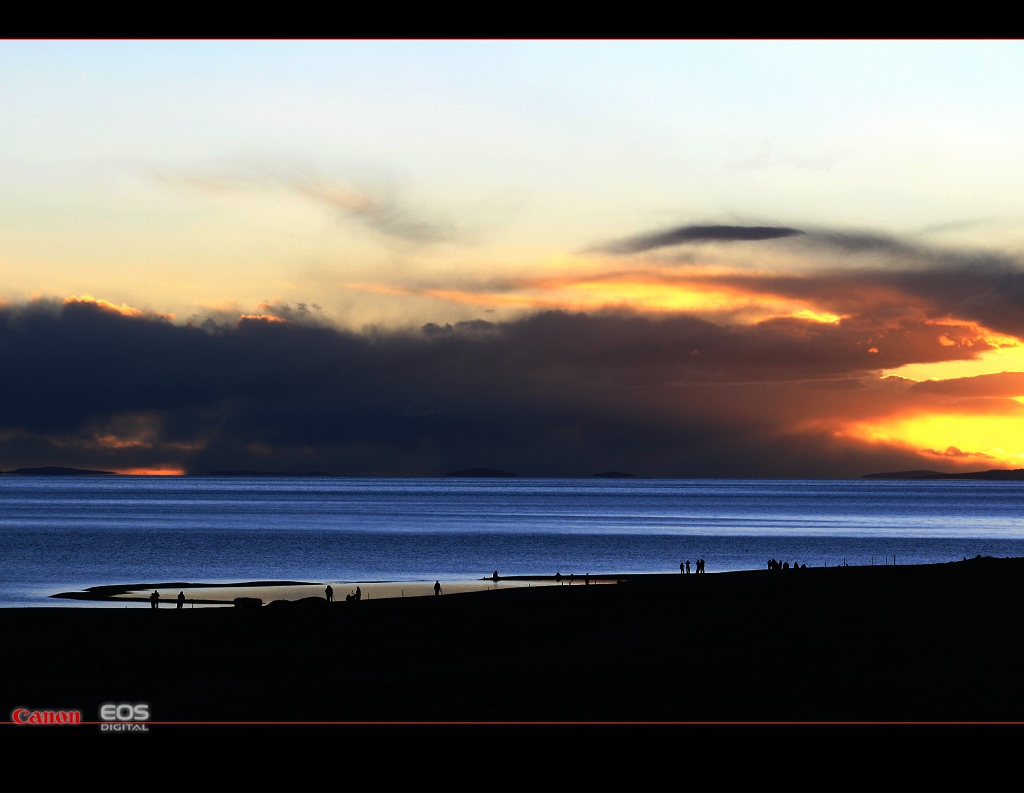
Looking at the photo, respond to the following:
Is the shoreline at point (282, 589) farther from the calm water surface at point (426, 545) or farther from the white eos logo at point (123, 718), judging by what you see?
the white eos logo at point (123, 718)

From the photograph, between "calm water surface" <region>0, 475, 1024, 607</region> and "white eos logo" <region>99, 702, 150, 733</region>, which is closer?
"white eos logo" <region>99, 702, 150, 733</region>

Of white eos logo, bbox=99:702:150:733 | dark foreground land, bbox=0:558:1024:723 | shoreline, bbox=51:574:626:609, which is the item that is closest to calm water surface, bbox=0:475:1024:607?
shoreline, bbox=51:574:626:609

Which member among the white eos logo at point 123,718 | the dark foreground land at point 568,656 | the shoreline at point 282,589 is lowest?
the dark foreground land at point 568,656

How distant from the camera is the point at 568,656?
86.4ft

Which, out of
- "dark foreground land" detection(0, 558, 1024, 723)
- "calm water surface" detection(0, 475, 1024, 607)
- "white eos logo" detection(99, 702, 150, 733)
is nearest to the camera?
"white eos logo" detection(99, 702, 150, 733)

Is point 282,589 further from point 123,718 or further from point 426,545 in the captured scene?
point 123,718

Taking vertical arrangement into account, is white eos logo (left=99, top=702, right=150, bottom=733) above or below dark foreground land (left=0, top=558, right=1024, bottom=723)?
above

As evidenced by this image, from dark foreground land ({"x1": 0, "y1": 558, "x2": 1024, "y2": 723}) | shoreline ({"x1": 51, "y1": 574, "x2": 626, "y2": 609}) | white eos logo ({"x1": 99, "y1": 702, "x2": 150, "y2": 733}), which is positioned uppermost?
white eos logo ({"x1": 99, "y1": 702, "x2": 150, "y2": 733})

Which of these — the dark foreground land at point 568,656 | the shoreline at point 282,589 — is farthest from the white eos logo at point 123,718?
the shoreline at point 282,589

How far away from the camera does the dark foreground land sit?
64.6ft

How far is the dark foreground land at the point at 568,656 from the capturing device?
1970cm

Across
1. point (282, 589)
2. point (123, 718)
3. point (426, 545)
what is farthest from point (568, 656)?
point (426, 545)

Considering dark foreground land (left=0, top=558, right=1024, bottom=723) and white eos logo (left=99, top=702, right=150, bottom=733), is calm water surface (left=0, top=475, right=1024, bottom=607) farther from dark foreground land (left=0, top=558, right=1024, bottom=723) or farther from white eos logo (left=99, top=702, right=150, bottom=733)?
white eos logo (left=99, top=702, right=150, bottom=733)

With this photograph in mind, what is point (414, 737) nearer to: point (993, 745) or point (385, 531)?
point (993, 745)
